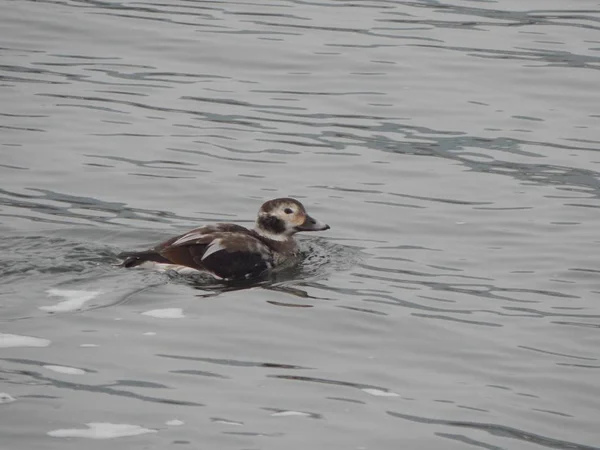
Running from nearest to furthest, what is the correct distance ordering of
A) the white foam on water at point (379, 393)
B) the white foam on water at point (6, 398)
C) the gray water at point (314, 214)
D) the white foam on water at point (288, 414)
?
the white foam on water at point (6, 398) < the white foam on water at point (288, 414) < the gray water at point (314, 214) < the white foam on water at point (379, 393)

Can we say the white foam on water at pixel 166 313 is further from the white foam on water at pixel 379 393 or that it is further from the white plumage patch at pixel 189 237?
the white foam on water at pixel 379 393

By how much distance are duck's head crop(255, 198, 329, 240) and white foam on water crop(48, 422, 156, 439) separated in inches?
178

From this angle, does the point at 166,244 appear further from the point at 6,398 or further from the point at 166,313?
the point at 6,398

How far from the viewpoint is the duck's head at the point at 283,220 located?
1223 centimetres

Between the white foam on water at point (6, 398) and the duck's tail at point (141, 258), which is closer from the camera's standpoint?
the white foam on water at point (6, 398)

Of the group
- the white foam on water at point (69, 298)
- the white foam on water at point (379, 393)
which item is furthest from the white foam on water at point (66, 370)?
the white foam on water at point (379, 393)

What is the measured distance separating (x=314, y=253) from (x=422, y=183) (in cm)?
242

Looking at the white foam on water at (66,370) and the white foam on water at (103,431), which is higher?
the white foam on water at (66,370)

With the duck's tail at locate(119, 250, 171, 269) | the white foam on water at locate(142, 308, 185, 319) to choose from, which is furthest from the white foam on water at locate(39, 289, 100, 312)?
the duck's tail at locate(119, 250, 171, 269)

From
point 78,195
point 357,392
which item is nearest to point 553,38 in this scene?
point 78,195

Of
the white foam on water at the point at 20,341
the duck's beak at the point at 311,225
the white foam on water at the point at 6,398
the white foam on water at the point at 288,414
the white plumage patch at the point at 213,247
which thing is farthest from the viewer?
the duck's beak at the point at 311,225

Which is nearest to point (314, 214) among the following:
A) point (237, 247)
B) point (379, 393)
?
point (237, 247)

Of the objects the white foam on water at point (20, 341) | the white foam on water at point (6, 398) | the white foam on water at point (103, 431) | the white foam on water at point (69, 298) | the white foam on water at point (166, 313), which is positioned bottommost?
the white foam on water at point (103, 431)

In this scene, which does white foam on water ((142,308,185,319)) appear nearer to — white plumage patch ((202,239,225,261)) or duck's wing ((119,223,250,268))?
duck's wing ((119,223,250,268))
